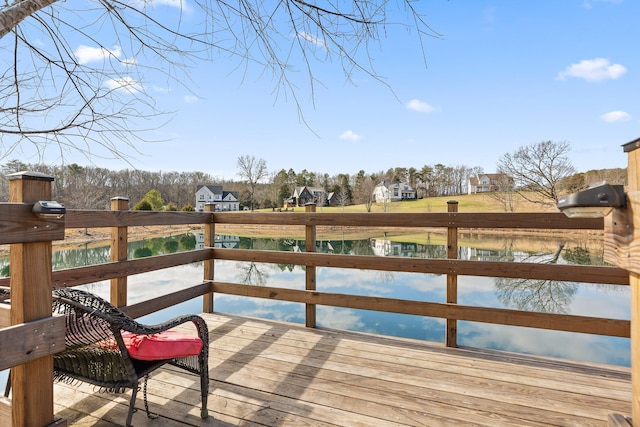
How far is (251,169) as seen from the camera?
141 ft

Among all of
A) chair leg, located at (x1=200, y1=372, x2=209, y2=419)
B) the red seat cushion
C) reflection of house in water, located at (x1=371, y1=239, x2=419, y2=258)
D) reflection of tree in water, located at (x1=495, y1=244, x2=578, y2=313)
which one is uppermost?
the red seat cushion

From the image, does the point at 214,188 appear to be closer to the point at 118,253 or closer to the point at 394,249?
the point at 394,249

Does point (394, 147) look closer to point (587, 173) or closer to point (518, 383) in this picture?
point (587, 173)

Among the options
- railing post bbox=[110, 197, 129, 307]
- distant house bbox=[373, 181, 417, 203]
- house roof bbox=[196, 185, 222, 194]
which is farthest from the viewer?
distant house bbox=[373, 181, 417, 203]

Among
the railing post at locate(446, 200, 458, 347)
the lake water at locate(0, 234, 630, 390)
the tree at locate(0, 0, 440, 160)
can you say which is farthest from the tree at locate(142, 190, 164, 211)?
the railing post at locate(446, 200, 458, 347)

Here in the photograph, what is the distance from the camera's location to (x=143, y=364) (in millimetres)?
1696

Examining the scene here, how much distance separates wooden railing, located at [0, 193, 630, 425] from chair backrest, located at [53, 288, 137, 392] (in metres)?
0.76

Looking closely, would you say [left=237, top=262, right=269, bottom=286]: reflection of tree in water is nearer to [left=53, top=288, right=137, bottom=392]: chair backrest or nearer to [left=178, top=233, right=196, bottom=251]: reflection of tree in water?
[left=178, top=233, right=196, bottom=251]: reflection of tree in water

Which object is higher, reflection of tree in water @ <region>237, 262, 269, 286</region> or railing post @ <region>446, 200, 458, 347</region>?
railing post @ <region>446, 200, 458, 347</region>

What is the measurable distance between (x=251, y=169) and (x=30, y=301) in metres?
42.7

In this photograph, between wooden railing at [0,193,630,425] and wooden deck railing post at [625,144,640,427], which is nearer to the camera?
wooden deck railing post at [625,144,640,427]

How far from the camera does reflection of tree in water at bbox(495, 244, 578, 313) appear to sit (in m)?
9.12

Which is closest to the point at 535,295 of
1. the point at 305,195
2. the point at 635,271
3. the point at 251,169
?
the point at 635,271

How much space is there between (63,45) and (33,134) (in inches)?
19.6
